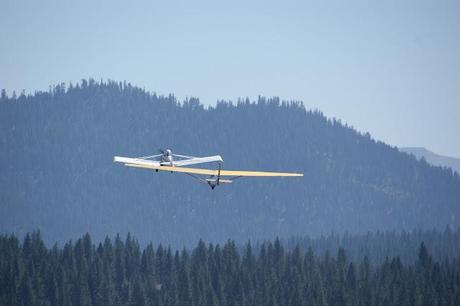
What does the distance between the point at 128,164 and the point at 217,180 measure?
8228 millimetres

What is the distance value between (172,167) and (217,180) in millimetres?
4544

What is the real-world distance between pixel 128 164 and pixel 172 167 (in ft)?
14.7

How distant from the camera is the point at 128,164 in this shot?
8931cm

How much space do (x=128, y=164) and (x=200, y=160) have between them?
22.2 ft

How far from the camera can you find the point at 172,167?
300 ft

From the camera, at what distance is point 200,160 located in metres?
87.7

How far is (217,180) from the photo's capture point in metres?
90.2

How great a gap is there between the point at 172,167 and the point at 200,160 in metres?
4.78

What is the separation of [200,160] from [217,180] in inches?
137
